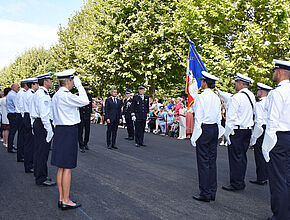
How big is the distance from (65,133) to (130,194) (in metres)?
1.75

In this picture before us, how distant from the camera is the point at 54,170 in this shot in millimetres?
7102

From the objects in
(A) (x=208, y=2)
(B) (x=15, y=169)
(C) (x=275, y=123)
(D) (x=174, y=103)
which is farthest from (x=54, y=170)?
(A) (x=208, y=2)

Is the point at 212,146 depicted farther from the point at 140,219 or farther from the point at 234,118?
the point at 140,219

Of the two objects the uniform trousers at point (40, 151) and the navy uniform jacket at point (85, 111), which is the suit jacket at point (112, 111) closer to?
the navy uniform jacket at point (85, 111)

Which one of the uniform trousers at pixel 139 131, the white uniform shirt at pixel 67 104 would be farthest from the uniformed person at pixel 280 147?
the uniform trousers at pixel 139 131

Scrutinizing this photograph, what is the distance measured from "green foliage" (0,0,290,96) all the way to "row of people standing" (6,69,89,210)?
1130 centimetres

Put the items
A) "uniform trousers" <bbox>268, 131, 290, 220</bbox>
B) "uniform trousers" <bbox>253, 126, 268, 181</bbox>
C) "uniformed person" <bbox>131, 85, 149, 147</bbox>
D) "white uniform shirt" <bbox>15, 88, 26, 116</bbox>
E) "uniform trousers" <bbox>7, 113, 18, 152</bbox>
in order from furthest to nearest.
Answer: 1. "uniformed person" <bbox>131, 85, 149, 147</bbox>
2. "uniform trousers" <bbox>7, 113, 18, 152</bbox>
3. "white uniform shirt" <bbox>15, 88, 26, 116</bbox>
4. "uniform trousers" <bbox>253, 126, 268, 181</bbox>
5. "uniform trousers" <bbox>268, 131, 290, 220</bbox>

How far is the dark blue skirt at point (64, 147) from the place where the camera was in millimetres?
4477

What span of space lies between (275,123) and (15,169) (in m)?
6.24

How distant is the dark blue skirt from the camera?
448cm

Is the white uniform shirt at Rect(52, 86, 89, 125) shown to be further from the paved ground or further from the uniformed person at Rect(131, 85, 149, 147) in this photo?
the uniformed person at Rect(131, 85, 149, 147)

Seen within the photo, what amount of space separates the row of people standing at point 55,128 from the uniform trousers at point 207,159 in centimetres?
213

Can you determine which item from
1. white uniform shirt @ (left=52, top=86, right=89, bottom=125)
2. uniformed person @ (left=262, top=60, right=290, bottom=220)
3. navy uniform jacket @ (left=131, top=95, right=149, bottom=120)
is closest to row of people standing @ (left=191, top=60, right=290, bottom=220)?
uniformed person @ (left=262, top=60, right=290, bottom=220)

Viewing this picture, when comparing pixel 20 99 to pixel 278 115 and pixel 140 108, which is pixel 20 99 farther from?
pixel 278 115
